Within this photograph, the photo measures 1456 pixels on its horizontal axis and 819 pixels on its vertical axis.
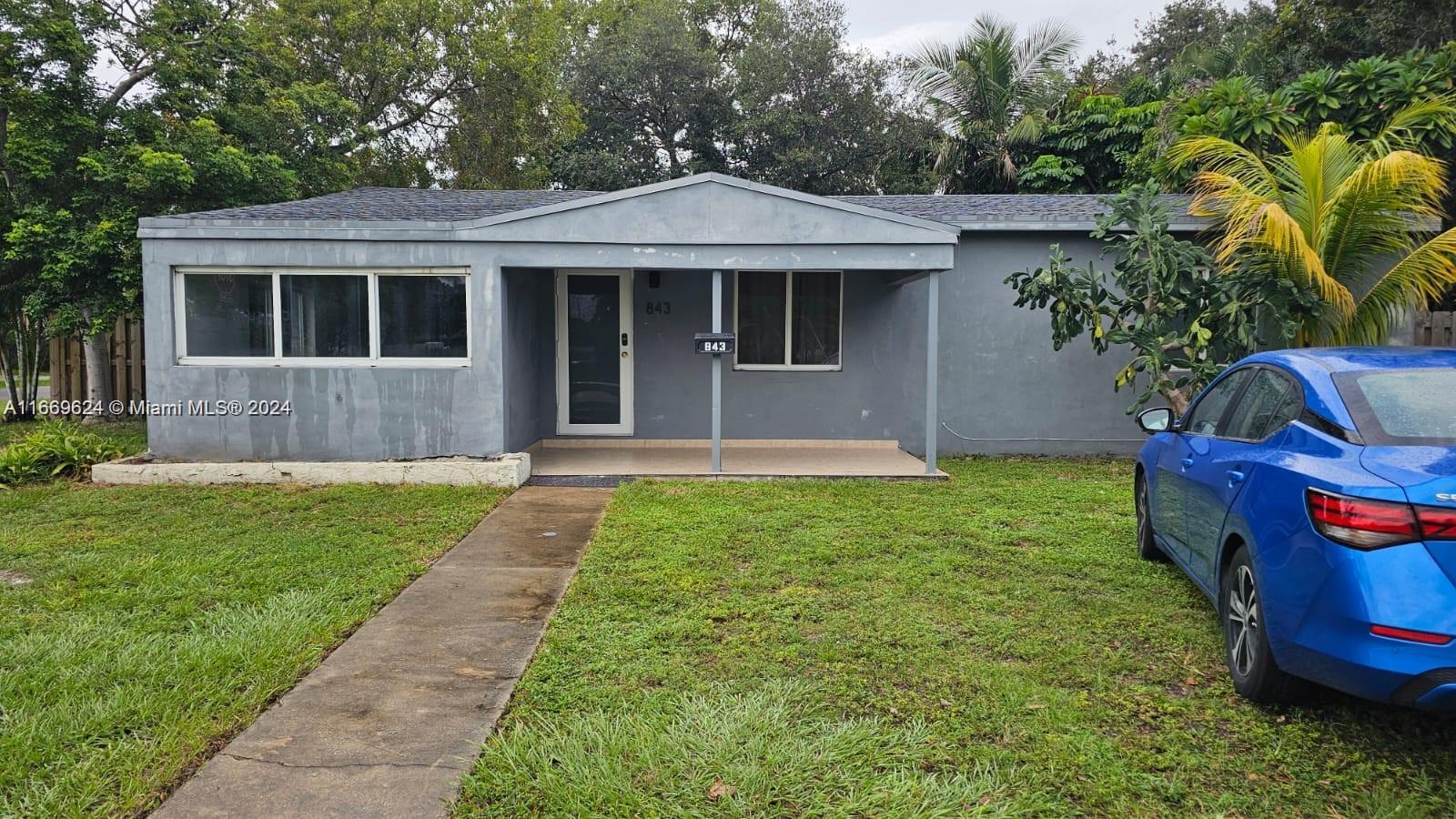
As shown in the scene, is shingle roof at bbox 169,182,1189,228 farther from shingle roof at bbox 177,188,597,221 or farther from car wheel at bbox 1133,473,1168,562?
car wheel at bbox 1133,473,1168,562

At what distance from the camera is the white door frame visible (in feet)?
35.4

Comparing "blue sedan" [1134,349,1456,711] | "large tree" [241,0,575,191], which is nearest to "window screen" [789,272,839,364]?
"blue sedan" [1134,349,1456,711]

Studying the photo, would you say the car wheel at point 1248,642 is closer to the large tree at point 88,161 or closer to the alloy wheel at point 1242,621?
the alloy wheel at point 1242,621

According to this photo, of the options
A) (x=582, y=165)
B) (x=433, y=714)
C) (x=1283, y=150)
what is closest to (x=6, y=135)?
(x=433, y=714)

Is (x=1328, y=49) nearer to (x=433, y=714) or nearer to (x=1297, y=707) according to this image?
(x=1297, y=707)

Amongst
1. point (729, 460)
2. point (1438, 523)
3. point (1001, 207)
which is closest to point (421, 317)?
point (729, 460)

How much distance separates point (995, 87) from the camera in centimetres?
1959

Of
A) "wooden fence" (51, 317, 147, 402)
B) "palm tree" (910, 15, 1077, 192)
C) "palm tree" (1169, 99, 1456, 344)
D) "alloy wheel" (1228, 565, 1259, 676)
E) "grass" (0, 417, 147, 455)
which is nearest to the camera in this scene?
"alloy wheel" (1228, 565, 1259, 676)

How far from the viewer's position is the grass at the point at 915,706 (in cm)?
293

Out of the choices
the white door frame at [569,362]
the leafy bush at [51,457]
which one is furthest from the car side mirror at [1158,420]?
the leafy bush at [51,457]

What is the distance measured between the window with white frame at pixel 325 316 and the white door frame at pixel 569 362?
2098 mm

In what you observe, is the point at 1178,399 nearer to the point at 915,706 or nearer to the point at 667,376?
the point at 667,376

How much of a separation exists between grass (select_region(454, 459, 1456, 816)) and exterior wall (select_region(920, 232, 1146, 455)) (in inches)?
180

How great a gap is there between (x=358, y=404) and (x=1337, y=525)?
319 inches
